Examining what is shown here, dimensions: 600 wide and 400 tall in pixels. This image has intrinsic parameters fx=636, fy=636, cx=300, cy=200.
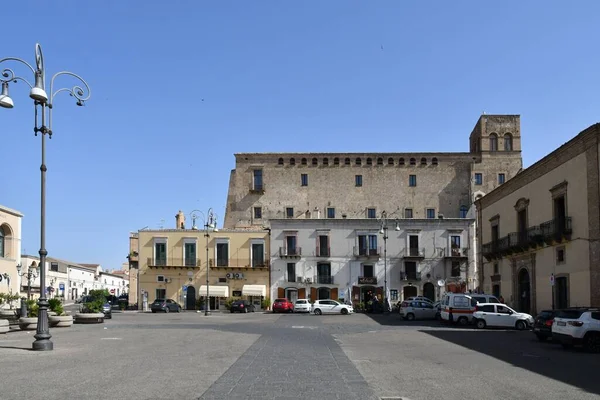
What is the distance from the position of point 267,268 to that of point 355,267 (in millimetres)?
8387

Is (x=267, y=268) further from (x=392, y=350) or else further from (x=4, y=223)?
(x=392, y=350)

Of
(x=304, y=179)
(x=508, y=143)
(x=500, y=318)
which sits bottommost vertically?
(x=500, y=318)

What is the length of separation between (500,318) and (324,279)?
30.2 m

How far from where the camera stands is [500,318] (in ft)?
102

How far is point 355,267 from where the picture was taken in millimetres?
60188

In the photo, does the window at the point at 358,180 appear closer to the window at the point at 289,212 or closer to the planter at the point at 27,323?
the window at the point at 289,212

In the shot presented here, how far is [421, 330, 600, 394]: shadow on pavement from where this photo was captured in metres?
12.8

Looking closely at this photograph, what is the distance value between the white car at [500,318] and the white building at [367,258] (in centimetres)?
2850

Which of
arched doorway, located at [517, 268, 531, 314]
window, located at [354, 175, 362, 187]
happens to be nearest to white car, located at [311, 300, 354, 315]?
arched doorway, located at [517, 268, 531, 314]

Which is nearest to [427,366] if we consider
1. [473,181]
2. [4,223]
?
[4,223]

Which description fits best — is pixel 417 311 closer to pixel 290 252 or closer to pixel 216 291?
pixel 290 252

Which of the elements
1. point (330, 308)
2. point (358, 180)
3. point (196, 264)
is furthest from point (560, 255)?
point (358, 180)

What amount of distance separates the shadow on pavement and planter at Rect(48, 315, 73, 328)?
1586 centimetres

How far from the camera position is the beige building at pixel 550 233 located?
29.5 m
